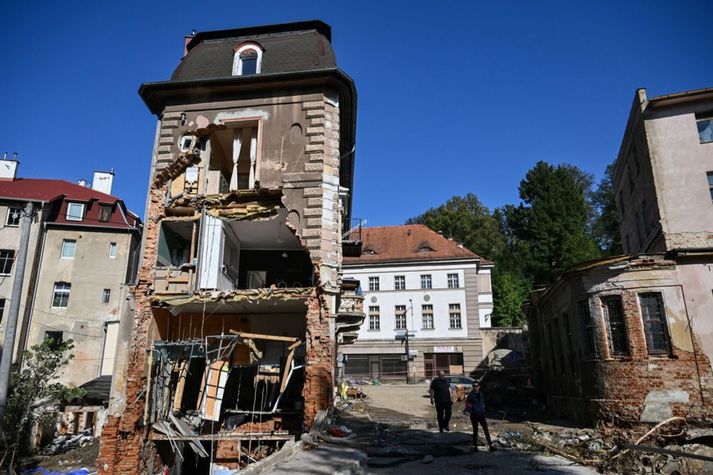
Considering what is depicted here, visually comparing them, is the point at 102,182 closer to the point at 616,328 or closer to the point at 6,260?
the point at 6,260

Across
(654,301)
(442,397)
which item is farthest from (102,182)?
(654,301)

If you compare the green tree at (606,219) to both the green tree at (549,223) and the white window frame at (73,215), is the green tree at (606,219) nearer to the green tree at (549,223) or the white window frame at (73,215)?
the green tree at (549,223)

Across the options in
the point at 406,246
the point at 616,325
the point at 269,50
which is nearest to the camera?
the point at 616,325

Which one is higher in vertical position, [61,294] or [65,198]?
[65,198]

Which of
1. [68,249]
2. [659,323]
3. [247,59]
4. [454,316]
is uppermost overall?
[247,59]

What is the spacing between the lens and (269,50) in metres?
18.2

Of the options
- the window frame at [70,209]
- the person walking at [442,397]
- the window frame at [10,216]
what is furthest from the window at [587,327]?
the window frame at [10,216]

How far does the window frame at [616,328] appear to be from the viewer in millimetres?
15148

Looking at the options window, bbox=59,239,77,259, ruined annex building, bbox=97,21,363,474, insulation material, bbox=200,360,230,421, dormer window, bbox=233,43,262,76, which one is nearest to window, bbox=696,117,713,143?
ruined annex building, bbox=97,21,363,474

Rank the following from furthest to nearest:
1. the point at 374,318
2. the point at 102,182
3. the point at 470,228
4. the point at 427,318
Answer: the point at 470,228, the point at 374,318, the point at 427,318, the point at 102,182

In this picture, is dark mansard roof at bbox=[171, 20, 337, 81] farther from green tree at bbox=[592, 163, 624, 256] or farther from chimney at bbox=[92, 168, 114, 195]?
green tree at bbox=[592, 163, 624, 256]

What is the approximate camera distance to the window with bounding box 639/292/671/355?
1494cm

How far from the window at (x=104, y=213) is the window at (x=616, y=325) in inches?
1134

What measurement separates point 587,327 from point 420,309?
85.1 feet
